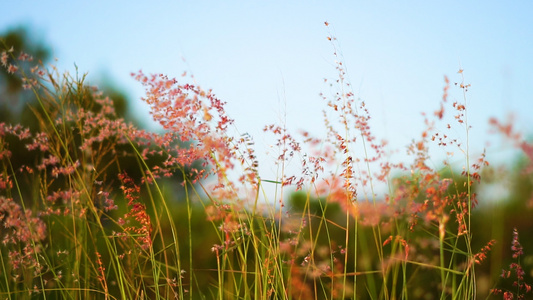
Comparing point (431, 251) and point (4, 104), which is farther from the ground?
point (4, 104)

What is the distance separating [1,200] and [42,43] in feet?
28.4

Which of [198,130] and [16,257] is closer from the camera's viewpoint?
[198,130]

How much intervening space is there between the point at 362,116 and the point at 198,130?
72 cm

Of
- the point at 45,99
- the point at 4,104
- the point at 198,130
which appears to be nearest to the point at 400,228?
the point at 198,130

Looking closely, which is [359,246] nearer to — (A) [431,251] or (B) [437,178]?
(A) [431,251]

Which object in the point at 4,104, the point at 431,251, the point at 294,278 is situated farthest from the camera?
the point at 4,104

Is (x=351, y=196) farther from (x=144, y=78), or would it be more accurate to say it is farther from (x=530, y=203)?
(x=144, y=78)

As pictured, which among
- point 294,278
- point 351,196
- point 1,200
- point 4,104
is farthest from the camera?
point 4,104

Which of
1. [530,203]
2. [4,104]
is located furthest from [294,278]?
[4,104]

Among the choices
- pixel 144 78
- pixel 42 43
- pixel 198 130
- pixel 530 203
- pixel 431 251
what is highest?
pixel 42 43

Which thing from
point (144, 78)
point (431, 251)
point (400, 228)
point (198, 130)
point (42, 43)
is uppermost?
point (42, 43)

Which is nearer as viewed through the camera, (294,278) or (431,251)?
(294,278)

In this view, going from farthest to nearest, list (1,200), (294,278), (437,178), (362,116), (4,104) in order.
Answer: (4,104) < (1,200) < (294,278) < (362,116) < (437,178)

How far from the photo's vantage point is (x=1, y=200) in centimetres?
268
